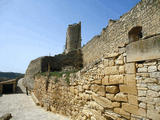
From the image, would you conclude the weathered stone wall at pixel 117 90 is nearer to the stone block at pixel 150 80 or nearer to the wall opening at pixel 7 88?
the stone block at pixel 150 80

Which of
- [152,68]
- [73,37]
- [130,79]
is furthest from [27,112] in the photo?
[73,37]

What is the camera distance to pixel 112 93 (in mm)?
3096

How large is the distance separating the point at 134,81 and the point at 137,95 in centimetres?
30

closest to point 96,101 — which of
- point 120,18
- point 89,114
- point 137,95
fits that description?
point 89,114

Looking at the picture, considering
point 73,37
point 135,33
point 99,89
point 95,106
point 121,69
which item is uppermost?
point 73,37

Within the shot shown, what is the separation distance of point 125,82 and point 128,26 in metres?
4.82

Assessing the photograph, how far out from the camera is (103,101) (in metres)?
3.33

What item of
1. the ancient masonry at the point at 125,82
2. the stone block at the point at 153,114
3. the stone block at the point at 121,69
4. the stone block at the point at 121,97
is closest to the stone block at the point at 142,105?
the ancient masonry at the point at 125,82

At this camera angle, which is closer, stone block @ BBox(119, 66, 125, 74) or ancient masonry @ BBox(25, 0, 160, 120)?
ancient masonry @ BBox(25, 0, 160, 120)

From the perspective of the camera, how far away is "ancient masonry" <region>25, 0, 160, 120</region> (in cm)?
232

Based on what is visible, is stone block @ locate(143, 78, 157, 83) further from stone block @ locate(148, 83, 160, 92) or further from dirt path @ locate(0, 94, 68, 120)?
dirt path @ locate(0, 94, 68, 120)

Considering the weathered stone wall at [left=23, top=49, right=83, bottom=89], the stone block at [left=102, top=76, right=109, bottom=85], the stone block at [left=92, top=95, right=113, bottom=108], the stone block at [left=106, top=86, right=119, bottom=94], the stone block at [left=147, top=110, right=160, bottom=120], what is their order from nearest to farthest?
1. the stone block at [left=147, top=110, right=160, bottom=120]
2. the stone block at [left=106, top=86, right=119, bottom=94]
3. the stone block at [left=92, top=95, right=113, bottom=108]
4. the stone block at [left=102, top=76, right=109, bottom=85]
5. the weathered stone wall at [left=23, top=49, right=83, bottom=89]

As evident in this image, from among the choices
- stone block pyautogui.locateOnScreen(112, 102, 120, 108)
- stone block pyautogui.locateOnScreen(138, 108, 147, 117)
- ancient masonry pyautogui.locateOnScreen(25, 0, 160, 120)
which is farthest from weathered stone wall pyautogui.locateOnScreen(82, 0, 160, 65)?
stone block pyautogui.locateOnScreen(138, 108, 147, 117)

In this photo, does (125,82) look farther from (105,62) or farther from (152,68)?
(105,62)
